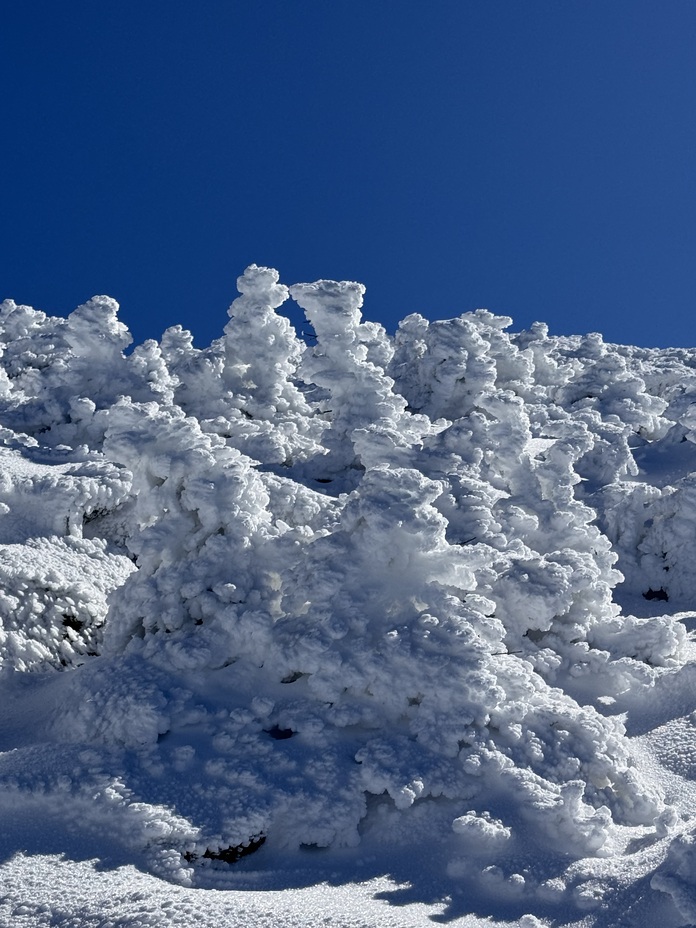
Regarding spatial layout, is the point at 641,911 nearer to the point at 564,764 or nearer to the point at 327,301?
the point at 564,764

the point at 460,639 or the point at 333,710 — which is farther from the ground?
the point at 460,639

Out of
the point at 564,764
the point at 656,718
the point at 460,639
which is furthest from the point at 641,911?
the point at 656,718

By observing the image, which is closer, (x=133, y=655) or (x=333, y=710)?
(x=333, y=710)

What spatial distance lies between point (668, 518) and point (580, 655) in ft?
24.0

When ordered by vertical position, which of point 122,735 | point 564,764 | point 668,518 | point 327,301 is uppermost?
point 327,301

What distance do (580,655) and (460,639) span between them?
3332mm

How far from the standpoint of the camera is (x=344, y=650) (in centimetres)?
1085

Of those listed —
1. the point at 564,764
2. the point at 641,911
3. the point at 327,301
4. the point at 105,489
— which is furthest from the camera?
the point at 327,301

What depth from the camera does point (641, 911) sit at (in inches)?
314

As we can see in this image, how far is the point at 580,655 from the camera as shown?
516 inches

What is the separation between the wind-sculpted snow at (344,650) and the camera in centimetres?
922

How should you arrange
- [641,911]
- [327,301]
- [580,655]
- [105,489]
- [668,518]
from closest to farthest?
[641,911] → [580,655] → [105,489] → [668,518] → [327,301]

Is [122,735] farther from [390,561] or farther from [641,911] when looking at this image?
[641,911]

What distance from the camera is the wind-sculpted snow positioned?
30.2 feet
